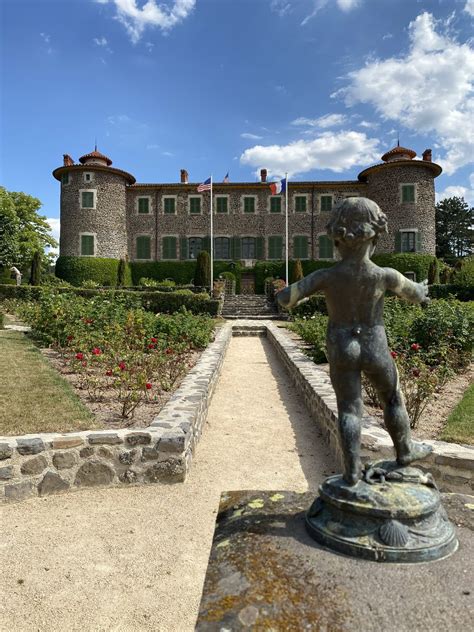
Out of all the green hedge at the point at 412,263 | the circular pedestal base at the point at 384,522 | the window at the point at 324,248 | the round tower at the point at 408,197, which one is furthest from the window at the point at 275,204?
the circular pedestal base at the point at 384,522

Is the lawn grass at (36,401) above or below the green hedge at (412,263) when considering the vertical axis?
below

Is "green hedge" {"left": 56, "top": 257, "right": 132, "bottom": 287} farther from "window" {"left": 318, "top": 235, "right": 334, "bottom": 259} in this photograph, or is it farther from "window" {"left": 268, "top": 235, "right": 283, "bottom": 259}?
"window" {"left": 318, "top": 235, "right": 334, "bottom": 259}

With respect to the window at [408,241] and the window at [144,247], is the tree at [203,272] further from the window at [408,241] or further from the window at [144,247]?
the window at [408,241]

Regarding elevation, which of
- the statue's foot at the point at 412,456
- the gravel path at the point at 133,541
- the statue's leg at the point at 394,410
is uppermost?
the statue's leg at the point at 394,410

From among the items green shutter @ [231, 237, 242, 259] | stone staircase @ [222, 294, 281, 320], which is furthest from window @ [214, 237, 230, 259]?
stone staircase @ [222, 294, 281, 320]

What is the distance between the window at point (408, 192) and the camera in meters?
29.6

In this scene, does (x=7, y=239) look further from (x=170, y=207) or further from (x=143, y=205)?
(x=170, y=207)

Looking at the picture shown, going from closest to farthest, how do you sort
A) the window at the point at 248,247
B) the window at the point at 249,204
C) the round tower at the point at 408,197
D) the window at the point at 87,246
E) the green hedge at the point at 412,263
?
the green hedge at the point at 412,263 → the round tower at the point at 408,197 → the window at the point at 87,246 → the window at the point at 249,204 → the window at the point at 248,247

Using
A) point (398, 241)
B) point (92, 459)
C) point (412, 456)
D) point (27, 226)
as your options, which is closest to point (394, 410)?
point (412, 456)

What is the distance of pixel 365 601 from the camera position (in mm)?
1530

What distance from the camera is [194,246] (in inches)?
1293

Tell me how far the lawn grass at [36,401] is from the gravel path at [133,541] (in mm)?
895

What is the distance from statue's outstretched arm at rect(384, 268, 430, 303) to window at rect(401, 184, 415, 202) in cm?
3025

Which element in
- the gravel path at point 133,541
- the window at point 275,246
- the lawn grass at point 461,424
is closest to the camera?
the gravel path at point 133,541
